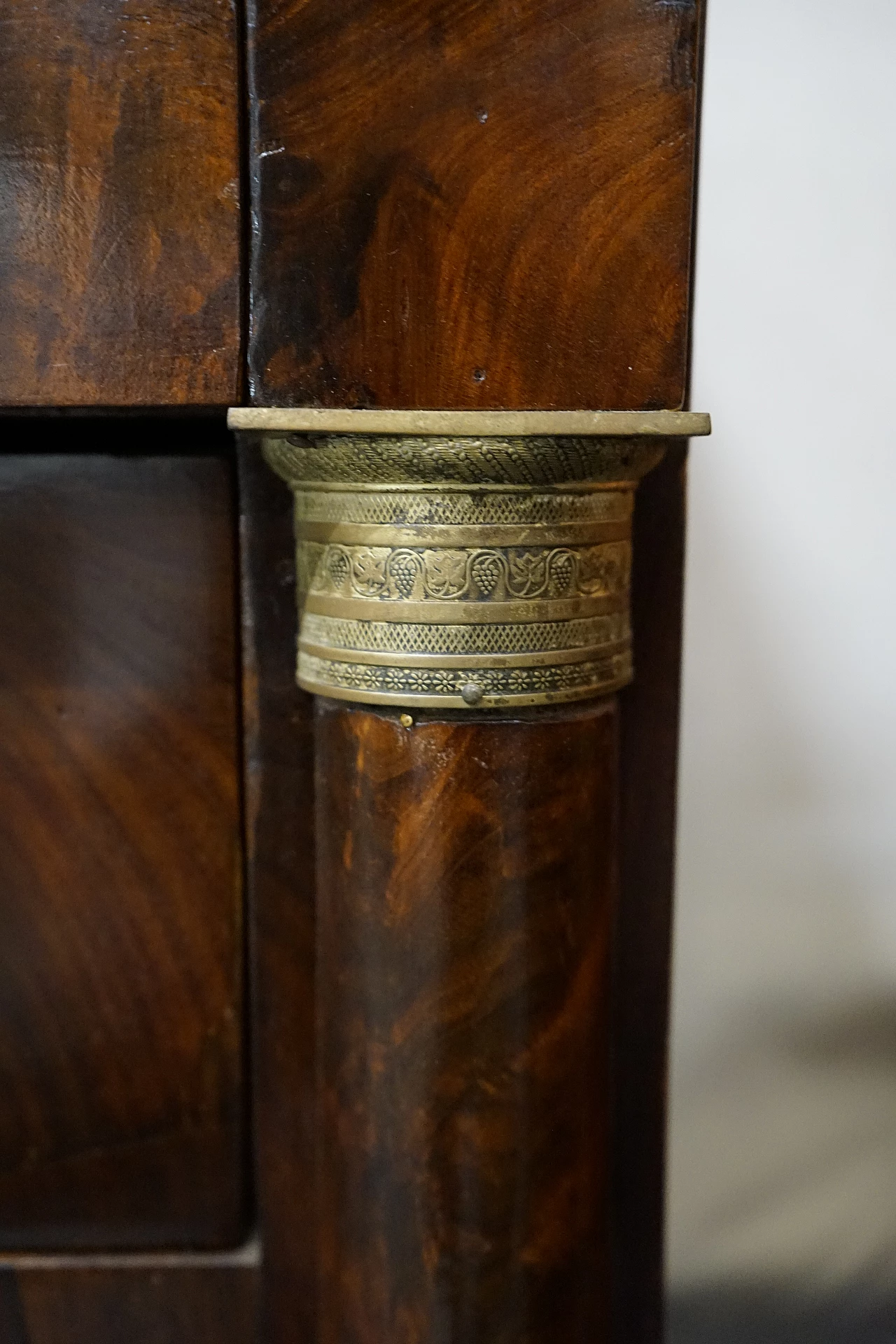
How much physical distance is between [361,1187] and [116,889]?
20cm

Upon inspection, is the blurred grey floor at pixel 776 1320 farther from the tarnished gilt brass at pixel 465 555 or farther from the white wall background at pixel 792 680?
the tarnished gilt brass at pixel 465 555

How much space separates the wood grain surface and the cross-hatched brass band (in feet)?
0.09

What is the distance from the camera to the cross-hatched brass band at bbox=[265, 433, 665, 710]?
0.44m

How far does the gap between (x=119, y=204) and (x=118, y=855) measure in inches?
12.6

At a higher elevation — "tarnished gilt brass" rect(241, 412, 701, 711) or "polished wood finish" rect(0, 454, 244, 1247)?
"tarnished gilt brass" rect(241, 412, 701, 711)

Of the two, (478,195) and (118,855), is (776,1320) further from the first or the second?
(478,195)

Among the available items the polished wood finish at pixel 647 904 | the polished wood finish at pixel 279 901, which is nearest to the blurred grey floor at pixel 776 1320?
the polished wood finish at pixel 647 904

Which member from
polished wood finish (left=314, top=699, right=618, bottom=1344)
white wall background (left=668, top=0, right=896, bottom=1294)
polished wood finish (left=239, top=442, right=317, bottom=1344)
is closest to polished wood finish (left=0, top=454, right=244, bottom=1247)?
polished wood finish (left=239, top=442, right=317, bottom=1344)

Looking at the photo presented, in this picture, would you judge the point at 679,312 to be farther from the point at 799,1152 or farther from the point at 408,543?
the point at 799,1152

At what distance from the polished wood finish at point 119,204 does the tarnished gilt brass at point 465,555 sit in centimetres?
6

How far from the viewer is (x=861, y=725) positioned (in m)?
0.81

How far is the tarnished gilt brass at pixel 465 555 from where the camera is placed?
43 centimetres

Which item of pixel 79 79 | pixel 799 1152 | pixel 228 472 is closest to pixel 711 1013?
pixel 799 1152

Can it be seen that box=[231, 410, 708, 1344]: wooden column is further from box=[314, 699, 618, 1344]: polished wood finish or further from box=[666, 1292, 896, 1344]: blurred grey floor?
box=[666, 1292, 896, 1344]: blurred grey floor
